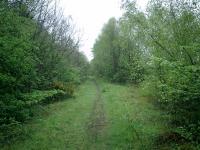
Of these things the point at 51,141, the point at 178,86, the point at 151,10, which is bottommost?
the point at 51,141

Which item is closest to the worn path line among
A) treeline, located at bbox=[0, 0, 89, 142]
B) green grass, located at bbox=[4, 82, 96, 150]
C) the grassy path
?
the grassy path

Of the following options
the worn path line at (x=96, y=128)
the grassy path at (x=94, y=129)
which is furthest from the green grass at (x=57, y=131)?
the worn path line at (x=96, y=128)

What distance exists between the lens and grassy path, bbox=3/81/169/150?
43.1 ft

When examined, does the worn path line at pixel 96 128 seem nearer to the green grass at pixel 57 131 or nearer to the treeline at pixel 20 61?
the green grass at pixel 57 131

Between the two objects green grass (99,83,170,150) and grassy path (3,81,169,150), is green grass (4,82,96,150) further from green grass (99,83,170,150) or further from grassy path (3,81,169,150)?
green grass (99,83,170,150)

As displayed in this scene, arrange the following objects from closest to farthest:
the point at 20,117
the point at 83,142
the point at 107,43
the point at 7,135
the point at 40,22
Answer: the point at 83,142, the point at 7,135, the point at 20,117, the point at 40,22, the point at 107,43

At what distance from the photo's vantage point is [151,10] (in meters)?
18.2

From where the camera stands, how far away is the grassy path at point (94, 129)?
13.1 meters

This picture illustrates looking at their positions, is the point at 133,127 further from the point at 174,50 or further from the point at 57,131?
the point at 174,50

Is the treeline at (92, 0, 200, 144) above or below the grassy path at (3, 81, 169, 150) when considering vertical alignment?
above

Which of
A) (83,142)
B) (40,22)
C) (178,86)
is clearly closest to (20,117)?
(83,142)

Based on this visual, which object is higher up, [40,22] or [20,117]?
[40,22]

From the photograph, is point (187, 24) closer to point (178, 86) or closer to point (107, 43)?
point (178, 86)

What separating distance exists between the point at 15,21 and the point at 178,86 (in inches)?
331
